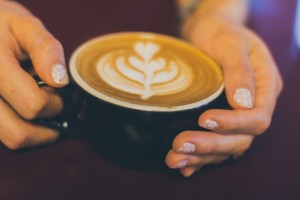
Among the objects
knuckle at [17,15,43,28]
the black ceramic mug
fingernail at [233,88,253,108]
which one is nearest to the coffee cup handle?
the black ceramic mug

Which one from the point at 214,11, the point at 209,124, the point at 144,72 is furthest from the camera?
the point at 214,11

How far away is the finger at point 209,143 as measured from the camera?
46 cm

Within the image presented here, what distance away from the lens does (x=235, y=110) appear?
1.67 ft

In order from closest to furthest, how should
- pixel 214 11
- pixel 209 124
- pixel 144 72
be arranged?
pixel 209 124
pixel 144 72
pixel 214 11

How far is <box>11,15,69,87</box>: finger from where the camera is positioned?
0.48 meters

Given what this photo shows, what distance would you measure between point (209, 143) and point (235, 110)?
60 mm

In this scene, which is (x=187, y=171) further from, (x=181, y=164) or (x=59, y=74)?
(x=59, y=74)

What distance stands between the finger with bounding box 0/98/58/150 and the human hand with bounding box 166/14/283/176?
0.19 m

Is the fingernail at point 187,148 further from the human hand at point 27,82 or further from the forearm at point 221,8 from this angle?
the forearm at point 221,8

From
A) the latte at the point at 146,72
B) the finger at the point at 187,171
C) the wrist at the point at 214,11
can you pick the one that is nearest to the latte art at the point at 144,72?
the latte at the point at 146,72

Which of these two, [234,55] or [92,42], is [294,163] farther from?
[92,42]

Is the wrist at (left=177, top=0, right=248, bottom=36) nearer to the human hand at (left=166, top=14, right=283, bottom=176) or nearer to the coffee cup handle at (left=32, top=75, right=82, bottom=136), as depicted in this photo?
the human hand at (left=166, top=14, right=283, bottom=176)

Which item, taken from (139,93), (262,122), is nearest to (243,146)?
(262,122)

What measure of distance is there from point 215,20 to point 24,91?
0.43 m
